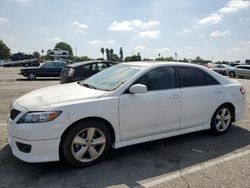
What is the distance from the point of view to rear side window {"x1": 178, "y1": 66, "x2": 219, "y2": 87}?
206 inches

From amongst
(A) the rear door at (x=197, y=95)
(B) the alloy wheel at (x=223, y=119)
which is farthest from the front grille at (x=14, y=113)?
(B) the alloy wheel at (x=223, y=119)

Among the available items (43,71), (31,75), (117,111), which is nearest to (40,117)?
(117,111)

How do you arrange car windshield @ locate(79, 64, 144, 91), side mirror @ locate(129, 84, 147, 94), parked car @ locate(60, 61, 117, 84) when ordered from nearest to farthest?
side mirror @ locate(129, 84, 147, 94), car windshield @ locate(79, 64, 144, 91), parked car @ locate(60, 61, 117, 84)

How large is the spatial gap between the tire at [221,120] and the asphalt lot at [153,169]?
1.45ft

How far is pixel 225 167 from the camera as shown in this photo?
13.7 ft

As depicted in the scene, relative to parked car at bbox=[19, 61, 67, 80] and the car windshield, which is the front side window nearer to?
the car windshield

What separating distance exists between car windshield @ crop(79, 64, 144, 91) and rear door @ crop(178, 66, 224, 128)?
977 millimetres

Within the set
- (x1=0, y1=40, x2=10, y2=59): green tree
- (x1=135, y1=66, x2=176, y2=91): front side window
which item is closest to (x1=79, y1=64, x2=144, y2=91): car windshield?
(x1=135, y1=66, x2=176, y2=91): front side window

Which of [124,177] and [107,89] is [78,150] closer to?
[124,177]

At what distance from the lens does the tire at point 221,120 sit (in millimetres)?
5695

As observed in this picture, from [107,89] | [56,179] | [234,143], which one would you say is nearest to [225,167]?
[234,143]

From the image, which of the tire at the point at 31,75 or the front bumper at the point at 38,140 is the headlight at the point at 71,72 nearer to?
the front bumper at the point at 38,140

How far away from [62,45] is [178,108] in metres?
135

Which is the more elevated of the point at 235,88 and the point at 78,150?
the point at 235,88
